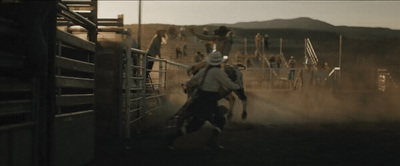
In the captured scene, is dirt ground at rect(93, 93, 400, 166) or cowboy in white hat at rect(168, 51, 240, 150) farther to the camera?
cowboy in white hat at rect(168, 51, 240, 150)

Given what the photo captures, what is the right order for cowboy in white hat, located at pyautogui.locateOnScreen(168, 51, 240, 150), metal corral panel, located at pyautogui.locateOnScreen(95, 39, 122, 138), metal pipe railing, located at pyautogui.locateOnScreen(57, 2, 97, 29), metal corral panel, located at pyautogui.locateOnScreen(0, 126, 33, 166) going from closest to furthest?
metal corral panel, located at pyautogui.locateOnScreen(0, 126, 33, 166)
metal pipe railing, located at pyautogui.locateOnScreen(57, 2, 97, 29)
cowboy in white hat, located at pyautogui.locateOnScreen(168, 51, 240, 150)
metal corral panel, located at pyautogui.locateOnScreen(95, 39, 122, 138)

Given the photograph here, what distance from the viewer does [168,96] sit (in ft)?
65.8

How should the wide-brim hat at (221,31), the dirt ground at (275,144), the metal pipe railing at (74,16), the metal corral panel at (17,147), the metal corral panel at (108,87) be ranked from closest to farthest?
the metal corral panel at (17,147), the metal pipe railing at (74,16), the dirt ground at (275,144), the metal corral panel at (108,87), the wide-brim hat at (221,31)

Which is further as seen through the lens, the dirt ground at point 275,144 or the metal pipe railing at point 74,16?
the dirt ground at point 275,144

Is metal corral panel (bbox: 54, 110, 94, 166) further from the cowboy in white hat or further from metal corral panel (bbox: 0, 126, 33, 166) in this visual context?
the cowboy in white hat

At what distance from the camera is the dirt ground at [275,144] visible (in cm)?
896

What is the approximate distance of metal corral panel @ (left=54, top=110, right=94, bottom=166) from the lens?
6766 millimetres

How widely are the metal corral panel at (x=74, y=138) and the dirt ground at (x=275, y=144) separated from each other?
53 centimetres

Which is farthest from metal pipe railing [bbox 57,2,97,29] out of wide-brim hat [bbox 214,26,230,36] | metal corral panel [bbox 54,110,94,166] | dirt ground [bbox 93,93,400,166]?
wide-brim hat [bbox 214,26,230,36]

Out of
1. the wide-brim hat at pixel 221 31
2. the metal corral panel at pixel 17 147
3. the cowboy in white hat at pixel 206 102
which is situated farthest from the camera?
the wide-brim hat at pixel 221 31

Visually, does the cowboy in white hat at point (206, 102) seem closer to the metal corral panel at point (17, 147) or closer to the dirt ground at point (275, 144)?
the dirt ground at point (275, 144)

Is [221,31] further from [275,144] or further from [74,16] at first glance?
[74,16]

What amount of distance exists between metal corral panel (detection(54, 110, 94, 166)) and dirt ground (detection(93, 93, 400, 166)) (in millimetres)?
529

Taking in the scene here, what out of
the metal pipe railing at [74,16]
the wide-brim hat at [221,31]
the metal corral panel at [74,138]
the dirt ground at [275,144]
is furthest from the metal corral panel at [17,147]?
the wide-brim hat at [221,31]
